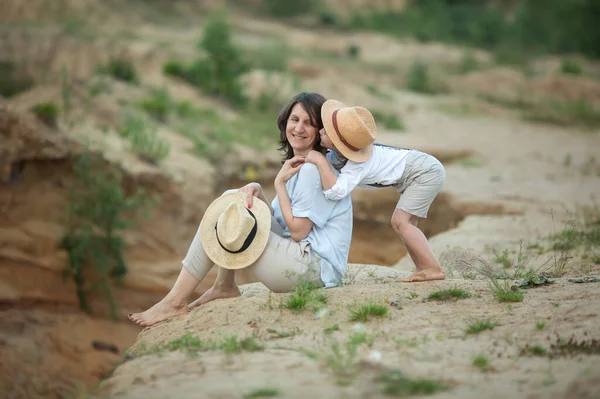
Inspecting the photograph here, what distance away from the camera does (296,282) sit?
186 inches

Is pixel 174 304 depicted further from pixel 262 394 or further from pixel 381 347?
pixel 262 394

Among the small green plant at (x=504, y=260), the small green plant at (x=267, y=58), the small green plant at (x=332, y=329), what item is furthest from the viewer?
the small green plant at (x=267, y=58)

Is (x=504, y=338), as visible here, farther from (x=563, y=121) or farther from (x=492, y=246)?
(x=563, y=121)

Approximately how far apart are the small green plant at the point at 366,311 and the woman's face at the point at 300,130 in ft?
3.68

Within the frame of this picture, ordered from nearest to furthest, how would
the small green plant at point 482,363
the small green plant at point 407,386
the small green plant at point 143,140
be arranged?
the small green plant at point 407,386 < the small green plant at point 482,363 < the small green plant at point 143,140

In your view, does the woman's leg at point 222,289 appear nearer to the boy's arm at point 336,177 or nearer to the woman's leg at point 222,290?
the woman's leg at point 222,290

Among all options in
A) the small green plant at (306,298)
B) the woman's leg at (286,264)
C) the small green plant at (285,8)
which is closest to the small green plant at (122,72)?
the woman's leg at (286,264)

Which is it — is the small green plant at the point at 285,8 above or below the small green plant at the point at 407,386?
above

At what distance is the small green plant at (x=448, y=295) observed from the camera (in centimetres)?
473

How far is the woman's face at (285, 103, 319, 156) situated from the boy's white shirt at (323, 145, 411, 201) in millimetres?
215

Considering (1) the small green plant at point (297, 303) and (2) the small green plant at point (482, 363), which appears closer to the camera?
(2) the small green plant at point (482, 363)

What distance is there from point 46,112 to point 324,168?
524cm

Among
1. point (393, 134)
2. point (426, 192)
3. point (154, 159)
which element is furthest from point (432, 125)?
point (426, 192)

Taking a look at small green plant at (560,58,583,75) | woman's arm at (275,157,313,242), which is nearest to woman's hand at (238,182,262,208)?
woman's arm at (275,157,313,242)
